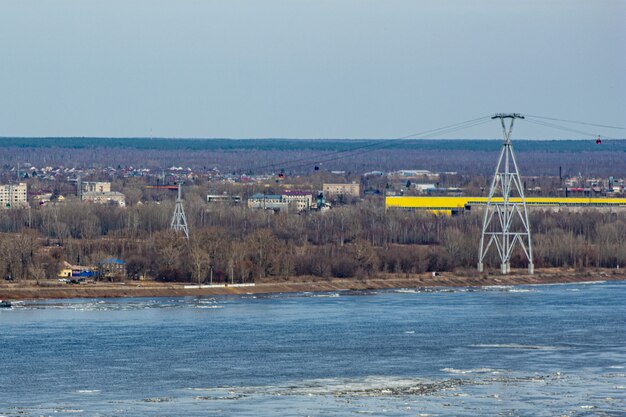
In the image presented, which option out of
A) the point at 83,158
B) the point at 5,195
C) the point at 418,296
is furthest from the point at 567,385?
the point at 83,158

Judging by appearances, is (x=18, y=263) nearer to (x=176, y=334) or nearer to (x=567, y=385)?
(x=176, y=334)

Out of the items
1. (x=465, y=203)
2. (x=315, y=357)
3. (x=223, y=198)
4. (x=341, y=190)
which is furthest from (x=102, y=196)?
(x=315, y=357)

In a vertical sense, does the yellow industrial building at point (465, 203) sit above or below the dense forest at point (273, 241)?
above

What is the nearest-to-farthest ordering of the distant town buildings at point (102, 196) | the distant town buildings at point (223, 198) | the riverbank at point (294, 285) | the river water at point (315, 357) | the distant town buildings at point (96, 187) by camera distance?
the river water at point (315, 357), the riverbank at point (294, 285), the distant town buildings at point (102, 196), the distant town buildings at point (223, 198), the distant town buildings at point (96, 187)

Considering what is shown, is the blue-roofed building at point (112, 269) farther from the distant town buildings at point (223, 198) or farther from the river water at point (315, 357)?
the distant town buildings at point (223, 198)

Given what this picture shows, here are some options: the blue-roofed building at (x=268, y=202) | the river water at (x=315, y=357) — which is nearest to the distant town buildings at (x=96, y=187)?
the blue-roofed building at (x=268, y=202)

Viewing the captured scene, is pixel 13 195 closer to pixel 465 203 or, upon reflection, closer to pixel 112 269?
pixel 465 203
